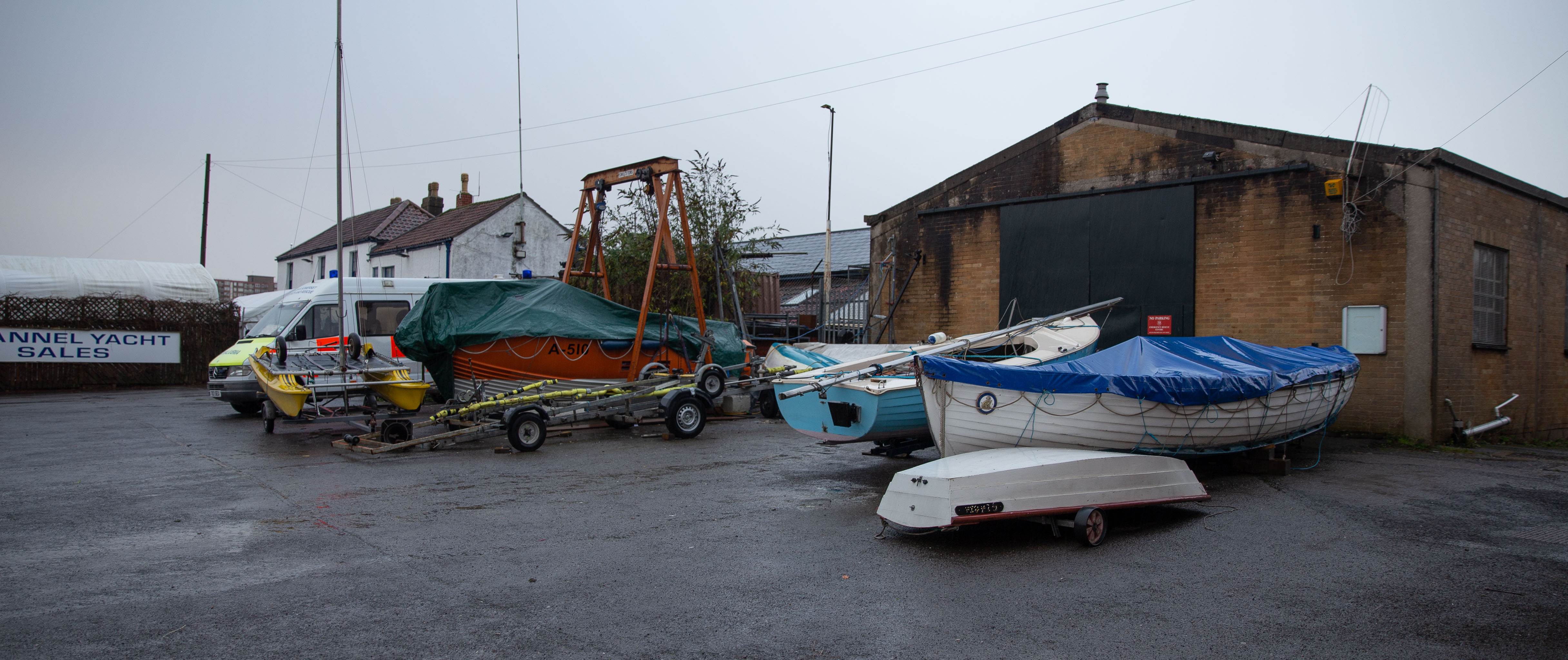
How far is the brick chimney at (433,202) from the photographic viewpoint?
37375mm

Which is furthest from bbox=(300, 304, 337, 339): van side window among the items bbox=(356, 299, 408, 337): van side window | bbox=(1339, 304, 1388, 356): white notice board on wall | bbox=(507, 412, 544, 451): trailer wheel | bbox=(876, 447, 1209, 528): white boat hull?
bbox=(1339, 304, 1388, 356): white notice board on wall

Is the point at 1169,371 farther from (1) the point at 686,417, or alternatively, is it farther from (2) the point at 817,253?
(2) the point at 817,253

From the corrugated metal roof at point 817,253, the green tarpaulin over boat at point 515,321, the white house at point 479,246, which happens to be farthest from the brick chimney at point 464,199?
the green tarpaulin over boat at point 515,321

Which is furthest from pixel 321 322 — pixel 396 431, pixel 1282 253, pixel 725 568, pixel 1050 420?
pixel 1282 253

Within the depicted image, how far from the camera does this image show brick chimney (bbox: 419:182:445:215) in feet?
123

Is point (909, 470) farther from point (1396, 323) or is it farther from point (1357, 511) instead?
point (1396, 323)

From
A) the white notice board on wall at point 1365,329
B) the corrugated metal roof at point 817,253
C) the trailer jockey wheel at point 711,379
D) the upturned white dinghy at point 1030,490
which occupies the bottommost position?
the upturned white dinghy at point 1030,490

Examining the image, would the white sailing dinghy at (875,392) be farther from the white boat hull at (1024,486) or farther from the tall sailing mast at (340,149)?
the tall sailing mast at (340,149)

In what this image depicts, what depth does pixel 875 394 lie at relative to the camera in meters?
7.95

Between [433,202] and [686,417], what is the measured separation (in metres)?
30.1

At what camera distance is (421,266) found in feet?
101

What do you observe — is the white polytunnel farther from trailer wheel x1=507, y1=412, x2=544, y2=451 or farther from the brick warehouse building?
the brick warehouse building

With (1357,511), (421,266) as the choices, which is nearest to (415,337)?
(1357,511)

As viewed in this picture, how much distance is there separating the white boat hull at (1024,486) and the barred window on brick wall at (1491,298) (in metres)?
8.70
